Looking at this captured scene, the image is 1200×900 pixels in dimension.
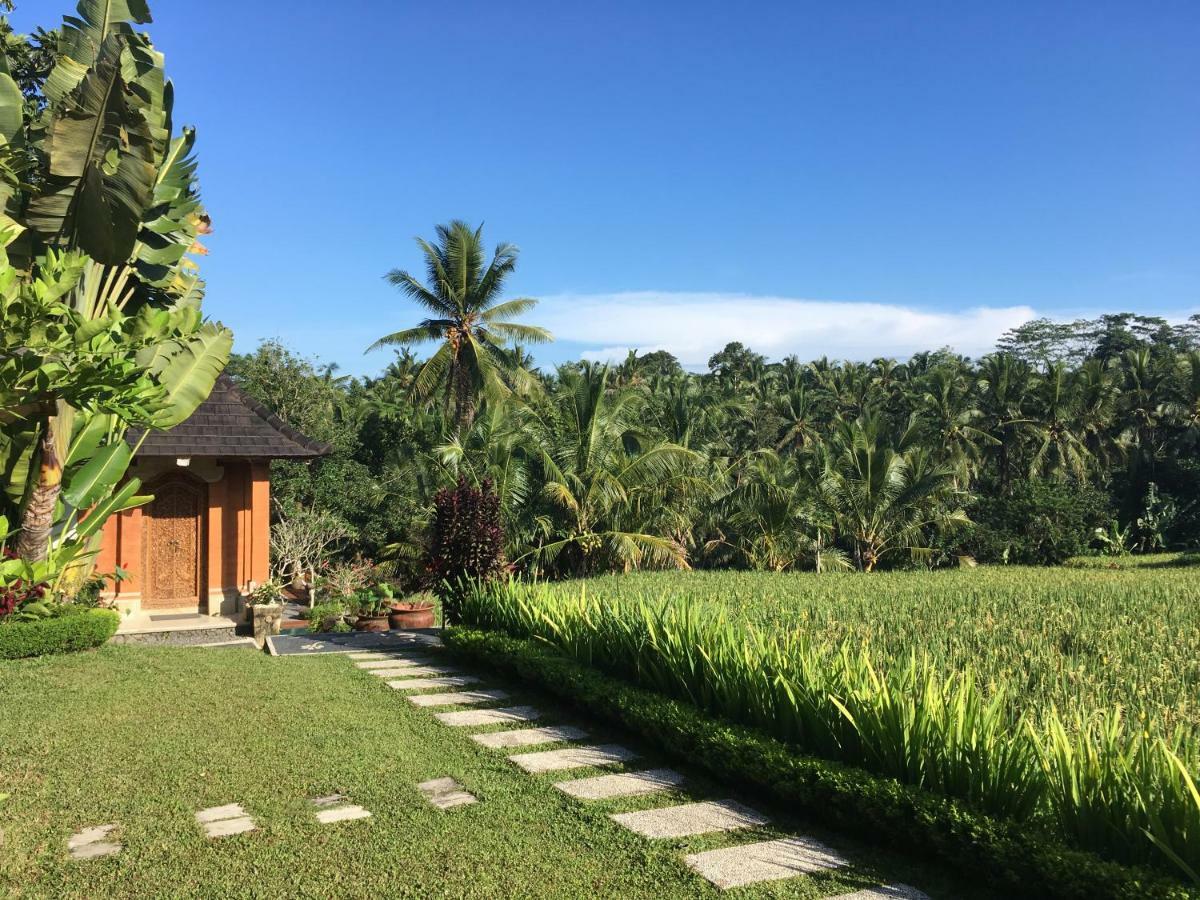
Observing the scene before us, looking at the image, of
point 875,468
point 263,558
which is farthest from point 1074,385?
point 263,558

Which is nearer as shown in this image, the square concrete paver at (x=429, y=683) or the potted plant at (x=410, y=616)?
the square concrete paver at (x=429, y=683)

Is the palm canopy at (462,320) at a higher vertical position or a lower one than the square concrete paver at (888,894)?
higher

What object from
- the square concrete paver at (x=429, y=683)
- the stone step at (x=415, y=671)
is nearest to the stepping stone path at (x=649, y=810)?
the square concrete paver at (x=429, y=683)

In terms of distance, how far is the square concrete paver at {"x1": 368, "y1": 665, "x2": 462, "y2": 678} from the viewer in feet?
32.2

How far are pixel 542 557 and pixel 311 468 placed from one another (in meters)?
7.05

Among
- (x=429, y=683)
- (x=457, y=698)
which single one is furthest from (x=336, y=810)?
(x=429, y=683)

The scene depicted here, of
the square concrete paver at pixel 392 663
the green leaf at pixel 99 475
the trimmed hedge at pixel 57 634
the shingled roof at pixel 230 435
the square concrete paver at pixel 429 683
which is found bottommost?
the square concrete paver at pixel 429 683

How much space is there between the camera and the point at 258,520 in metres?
14.4

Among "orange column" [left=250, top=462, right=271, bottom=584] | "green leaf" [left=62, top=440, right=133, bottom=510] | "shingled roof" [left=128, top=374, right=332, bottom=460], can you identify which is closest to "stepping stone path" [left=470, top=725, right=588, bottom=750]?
"green leaf" [left=62, top=440, right=133, bottom=510]

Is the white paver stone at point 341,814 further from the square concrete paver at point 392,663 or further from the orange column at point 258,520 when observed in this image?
the orange column at point 258,520

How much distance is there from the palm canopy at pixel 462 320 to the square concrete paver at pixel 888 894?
20580 mm

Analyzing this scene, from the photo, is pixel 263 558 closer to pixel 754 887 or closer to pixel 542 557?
pixel 542 557

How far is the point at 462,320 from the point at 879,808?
2082cm

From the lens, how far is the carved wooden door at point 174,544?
47.1 ft
